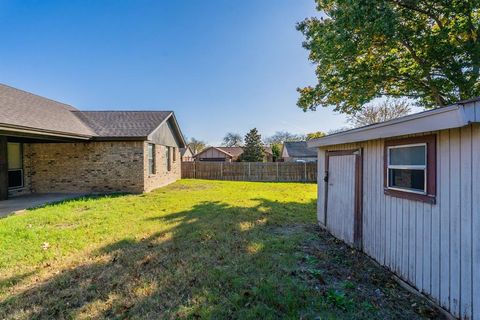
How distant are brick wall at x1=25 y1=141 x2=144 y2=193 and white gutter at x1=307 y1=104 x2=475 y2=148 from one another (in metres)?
10.3

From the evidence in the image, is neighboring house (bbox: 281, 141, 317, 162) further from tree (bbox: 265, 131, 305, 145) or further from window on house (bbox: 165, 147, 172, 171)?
tree (bbox: 265, 131, 305, 145)

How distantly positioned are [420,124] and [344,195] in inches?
107

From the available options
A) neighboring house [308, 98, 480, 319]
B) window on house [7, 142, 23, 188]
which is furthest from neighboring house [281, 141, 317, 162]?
neighboring house [308, 98, 480, 319]

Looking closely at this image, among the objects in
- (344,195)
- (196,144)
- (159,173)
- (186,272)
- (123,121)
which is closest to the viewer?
(186,272)

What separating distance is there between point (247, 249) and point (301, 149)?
28.0 meters

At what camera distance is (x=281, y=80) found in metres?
13.5

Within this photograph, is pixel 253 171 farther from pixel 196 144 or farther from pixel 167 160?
pixel 196 144

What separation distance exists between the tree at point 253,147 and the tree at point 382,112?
1123 centimetres

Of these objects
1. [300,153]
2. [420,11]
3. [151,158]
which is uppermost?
[420,11]

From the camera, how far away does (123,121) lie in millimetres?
13844

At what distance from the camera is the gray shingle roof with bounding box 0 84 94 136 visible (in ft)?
26.9

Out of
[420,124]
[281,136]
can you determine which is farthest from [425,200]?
[281,136]

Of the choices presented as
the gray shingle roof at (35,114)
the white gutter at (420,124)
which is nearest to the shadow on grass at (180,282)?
the white gutter at (420,124)

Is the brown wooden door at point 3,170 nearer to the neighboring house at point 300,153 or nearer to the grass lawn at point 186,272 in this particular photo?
the grass lawn at point 186,272
